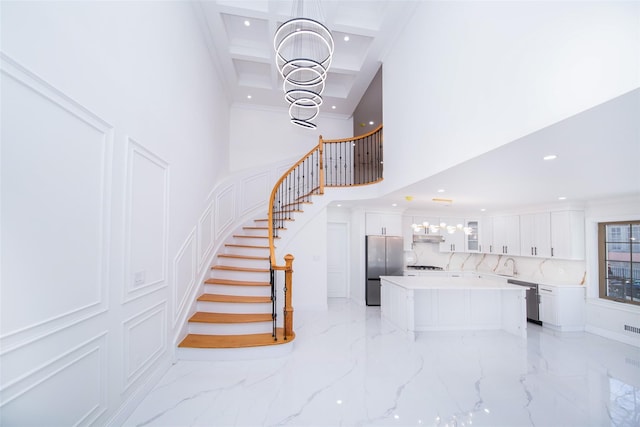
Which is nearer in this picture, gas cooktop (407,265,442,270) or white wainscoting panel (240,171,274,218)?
white wainscoting panel (240,171,274,218)

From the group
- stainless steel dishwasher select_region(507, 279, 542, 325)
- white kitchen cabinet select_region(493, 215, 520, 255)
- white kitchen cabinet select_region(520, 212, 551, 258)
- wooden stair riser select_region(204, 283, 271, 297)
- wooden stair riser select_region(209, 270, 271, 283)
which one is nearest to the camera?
wooden stair riser select_region(204, 283, 271, 297)

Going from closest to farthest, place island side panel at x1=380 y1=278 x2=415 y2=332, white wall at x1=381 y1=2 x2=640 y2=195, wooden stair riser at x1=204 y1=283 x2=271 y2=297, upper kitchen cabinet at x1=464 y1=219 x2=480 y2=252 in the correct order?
1. white wall at x1=381 y1=2 x2=640 y2=195
2. wooden stair riser at x1=204 y1=283 x2=271 y2=297
3. island side panel at x1=380 y1=278 x2=415 y2=332
4. upper kitchen cabinet at x1=464 y1=219 x2=480 y2=252

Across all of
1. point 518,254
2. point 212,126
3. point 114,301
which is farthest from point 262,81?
point 518,254

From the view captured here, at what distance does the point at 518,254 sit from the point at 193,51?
7.71 meters

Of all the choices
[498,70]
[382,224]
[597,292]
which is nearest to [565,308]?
[597,292]

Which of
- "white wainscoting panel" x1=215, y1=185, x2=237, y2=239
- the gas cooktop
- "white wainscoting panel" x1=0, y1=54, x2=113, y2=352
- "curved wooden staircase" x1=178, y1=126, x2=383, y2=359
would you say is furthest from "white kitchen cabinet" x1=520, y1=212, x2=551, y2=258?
"white wainscoting panel" x1=0, y1=54, x2=113, y2=352

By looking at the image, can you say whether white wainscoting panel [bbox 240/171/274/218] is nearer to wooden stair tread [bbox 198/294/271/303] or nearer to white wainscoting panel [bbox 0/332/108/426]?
wooden stair tread [bbox 198/294/271/303]

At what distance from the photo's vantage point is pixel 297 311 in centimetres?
598

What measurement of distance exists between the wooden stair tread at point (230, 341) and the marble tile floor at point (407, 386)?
0.68 ft

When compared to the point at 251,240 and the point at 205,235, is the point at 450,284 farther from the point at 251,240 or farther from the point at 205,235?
the point at 205,235

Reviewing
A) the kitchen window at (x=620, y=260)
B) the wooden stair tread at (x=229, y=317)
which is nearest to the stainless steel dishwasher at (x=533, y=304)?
the kitchen window at (x=620, y=260)

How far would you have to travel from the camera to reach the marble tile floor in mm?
2576

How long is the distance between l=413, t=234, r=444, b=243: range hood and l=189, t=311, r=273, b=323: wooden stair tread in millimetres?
5091

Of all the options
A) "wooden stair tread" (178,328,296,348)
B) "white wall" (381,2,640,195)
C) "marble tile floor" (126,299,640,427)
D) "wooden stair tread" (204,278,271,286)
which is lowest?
"marble tile floor" (126,299,640,427)
